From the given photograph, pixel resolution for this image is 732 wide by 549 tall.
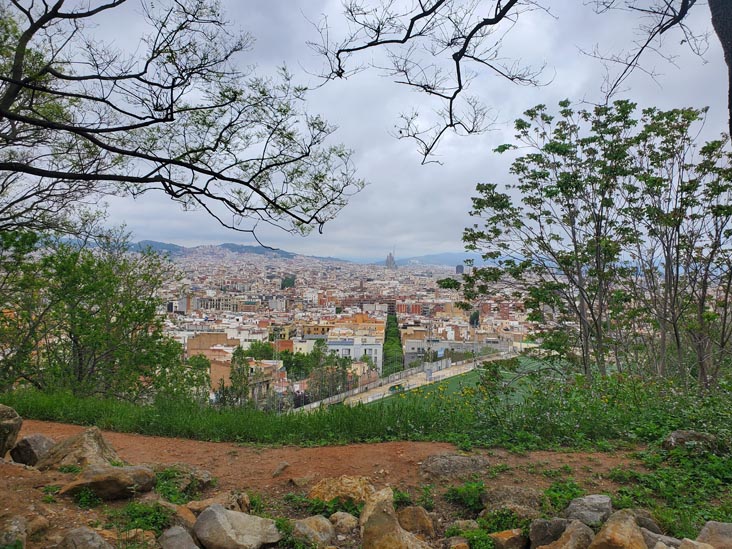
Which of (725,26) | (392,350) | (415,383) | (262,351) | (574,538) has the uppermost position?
(725,26)

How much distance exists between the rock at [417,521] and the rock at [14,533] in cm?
243

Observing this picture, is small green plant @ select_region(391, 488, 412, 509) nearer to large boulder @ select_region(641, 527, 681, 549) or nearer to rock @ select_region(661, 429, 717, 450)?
large boulder @ select_region(641, 527, 681, 549)

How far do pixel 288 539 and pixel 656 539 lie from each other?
7.71 ft

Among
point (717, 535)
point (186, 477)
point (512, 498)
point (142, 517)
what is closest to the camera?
point (717, 535)

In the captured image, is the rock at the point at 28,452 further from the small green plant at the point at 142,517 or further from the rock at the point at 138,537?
the rock at the point at 138,537

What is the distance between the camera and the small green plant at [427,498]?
4.13 m

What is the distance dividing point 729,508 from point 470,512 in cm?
190

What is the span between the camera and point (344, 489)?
421cm

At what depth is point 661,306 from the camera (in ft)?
31.3

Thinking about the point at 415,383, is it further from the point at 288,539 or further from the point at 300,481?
the point at 288,539

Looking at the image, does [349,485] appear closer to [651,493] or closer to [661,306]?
[651,493]

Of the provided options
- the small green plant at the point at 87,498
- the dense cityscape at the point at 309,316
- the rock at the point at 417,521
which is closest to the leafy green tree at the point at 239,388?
the dense cityscape at the point at 309,316

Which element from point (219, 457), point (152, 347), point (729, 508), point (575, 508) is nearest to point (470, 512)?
point (575, 508)

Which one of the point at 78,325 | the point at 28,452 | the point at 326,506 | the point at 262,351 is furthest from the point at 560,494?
the point at 262,351
